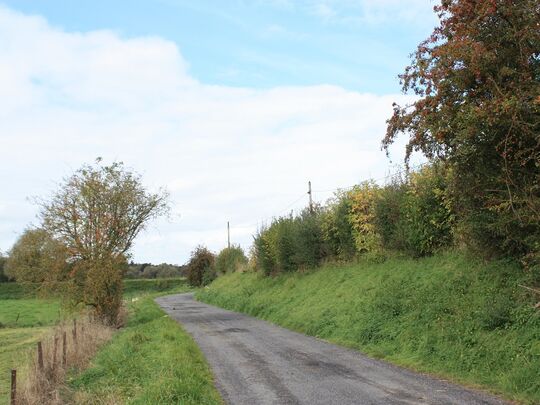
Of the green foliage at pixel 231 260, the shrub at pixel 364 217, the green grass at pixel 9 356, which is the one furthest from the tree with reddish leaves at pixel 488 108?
the green foliage at pixel 231 260

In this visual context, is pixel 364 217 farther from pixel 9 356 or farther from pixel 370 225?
pixel 9 356

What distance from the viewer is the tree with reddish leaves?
9266 mm

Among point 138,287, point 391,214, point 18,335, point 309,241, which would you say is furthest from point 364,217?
point 138,287

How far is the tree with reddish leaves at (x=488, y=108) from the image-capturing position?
927cm

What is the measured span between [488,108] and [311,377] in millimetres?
6228

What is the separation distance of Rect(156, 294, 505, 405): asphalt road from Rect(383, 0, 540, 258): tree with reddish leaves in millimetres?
3779

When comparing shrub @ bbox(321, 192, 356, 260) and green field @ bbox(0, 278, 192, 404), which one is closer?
green field @ bbox(0, 278, 192, 404)

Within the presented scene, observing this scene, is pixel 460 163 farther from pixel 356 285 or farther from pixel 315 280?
pixel 315 280

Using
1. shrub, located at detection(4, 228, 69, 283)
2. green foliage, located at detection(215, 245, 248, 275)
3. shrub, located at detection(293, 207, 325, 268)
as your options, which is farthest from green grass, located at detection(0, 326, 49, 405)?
green foliage, located at detection(215, 245, 248, 275)

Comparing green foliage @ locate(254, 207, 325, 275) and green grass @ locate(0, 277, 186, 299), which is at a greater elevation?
green foliage @ locate(254, 207, 325, 275)

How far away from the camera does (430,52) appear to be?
10.8 metres

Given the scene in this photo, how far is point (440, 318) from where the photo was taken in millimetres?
12609

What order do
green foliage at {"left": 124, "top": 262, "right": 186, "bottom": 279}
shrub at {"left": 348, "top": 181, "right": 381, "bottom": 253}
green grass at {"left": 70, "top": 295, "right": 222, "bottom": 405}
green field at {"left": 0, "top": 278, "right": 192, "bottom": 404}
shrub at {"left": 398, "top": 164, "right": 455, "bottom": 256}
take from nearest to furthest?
1. green grass at {"left": 70, "top": 295, "right": 222, "bottom": 405}
2. shrub at {"left": 398, "top": 164, "right": 455, "bottom": 256}
3. green field at {"left": 0, "top": 278, "right": 192, "bottom": 404}
4. shrub at {"left": 348, "top": 181, "right": 381, "bottom": 253}
5. green foliage at {"left": 124, "top": 262, "right": 186, "bottom": 279}

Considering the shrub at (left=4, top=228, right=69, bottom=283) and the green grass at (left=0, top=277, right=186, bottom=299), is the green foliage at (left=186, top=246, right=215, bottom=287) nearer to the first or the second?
the green grass at (left=0, top=277, right=186, bottom=299)
